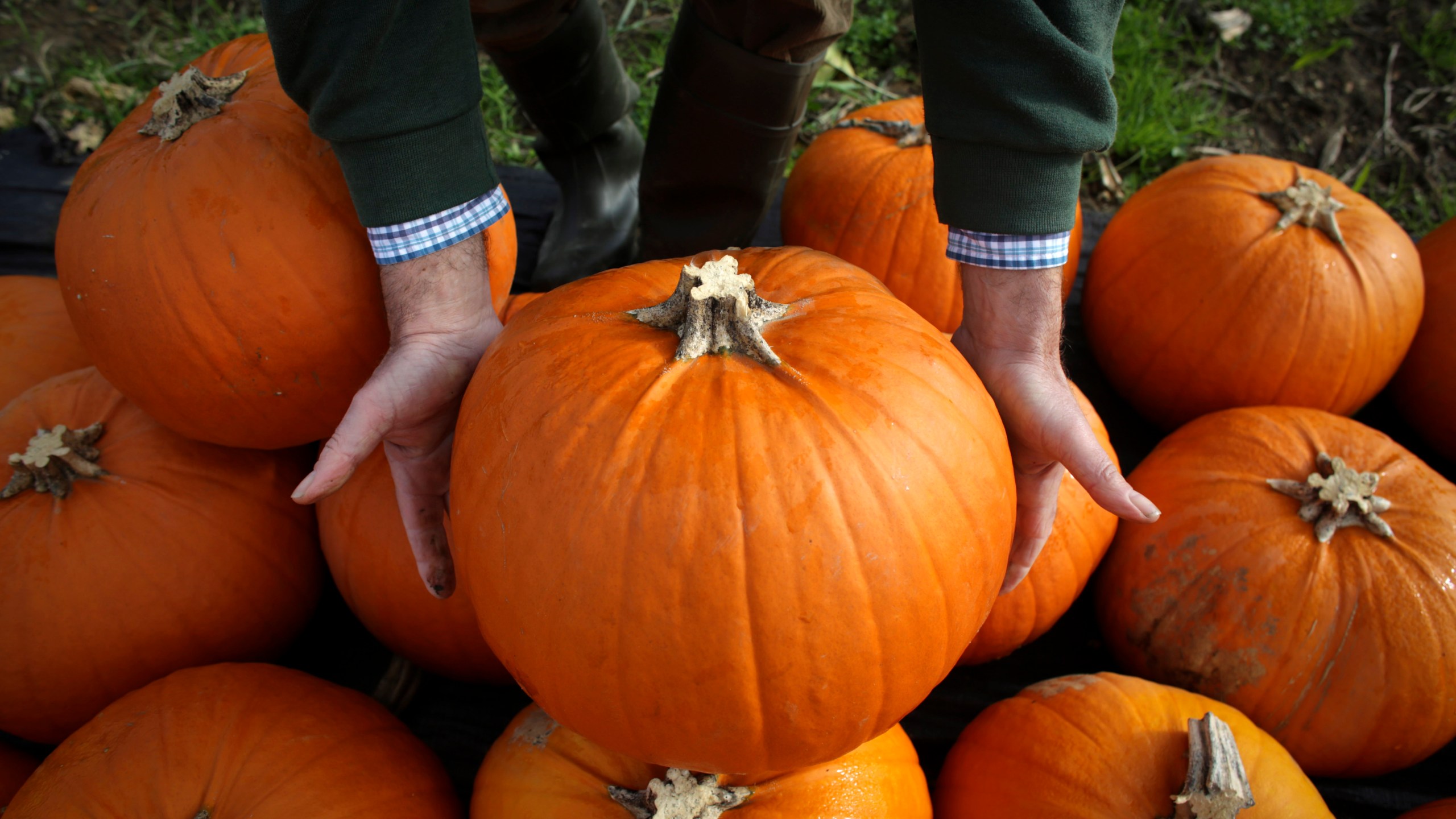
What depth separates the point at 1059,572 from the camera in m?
1.80

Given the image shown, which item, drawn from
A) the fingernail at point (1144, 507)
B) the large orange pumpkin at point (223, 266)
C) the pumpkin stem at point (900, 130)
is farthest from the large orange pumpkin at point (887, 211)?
the large orange pumpkin at point (223, 266)

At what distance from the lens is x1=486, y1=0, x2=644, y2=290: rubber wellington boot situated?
99.7 inches

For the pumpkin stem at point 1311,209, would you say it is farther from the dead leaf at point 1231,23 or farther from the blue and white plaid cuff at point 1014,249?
the dead leaf at point 1231,23

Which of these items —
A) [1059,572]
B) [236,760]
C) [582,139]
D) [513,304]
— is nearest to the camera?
[236,760]

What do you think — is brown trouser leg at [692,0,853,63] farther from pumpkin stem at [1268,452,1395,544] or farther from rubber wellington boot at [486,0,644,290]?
pumpkin stem at [1268,452,1395,544]

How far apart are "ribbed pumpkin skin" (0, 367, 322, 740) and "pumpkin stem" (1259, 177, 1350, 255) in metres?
2.51

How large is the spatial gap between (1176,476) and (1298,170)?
981mm

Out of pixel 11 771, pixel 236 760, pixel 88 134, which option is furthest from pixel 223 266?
pixel 88 134

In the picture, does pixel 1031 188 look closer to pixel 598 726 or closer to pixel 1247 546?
pixel 1247 546

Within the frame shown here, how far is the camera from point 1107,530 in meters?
1.87

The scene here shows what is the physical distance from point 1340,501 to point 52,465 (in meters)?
2.57

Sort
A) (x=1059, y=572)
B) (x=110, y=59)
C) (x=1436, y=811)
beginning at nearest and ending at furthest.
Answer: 1. (x=1436, y=811)
2. (x=1059, y=572)
3. (x=110, y=59)

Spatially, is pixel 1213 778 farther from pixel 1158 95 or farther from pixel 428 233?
pixel 1158 95

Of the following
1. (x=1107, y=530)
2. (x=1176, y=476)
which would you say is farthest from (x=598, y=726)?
(x=1176, y=476)
